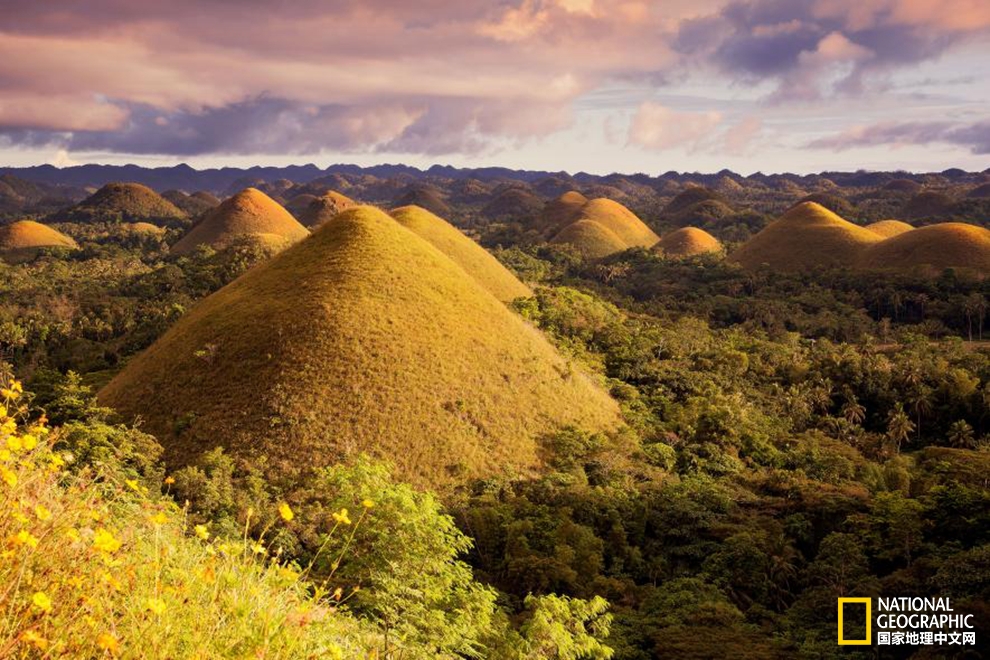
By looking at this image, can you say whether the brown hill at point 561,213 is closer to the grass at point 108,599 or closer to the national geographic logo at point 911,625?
the national geographic logo at point 911,625

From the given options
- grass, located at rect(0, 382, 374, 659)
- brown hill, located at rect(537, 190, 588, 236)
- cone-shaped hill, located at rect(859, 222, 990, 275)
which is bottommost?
grass, located at rect(0, 382, 374, 659)

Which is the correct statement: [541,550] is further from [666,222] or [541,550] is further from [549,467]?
[666,222]

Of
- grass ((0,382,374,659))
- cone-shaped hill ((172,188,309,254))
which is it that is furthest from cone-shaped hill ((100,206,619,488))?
cone-shaped hill ((172,188,309,254))

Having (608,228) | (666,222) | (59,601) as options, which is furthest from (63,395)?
(666,222)

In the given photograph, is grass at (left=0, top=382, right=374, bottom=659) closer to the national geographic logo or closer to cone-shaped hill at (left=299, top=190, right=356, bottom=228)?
the national geographic logo

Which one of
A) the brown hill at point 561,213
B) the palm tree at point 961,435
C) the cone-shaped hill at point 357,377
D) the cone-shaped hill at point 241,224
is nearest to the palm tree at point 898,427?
the palm tree at point 961,435
